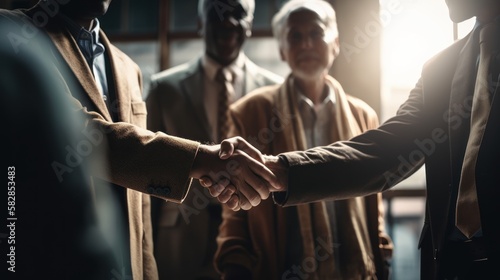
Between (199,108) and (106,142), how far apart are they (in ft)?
3.48

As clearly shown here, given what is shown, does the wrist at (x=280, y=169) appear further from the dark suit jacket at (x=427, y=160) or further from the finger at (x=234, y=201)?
the finger at (x=234, y=201)

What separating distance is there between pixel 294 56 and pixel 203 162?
2.64 feet

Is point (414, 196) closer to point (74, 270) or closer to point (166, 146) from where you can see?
point (166, 146)

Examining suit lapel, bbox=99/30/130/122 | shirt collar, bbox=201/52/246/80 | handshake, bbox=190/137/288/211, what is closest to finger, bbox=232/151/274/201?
handshake, bbox=190/137/288/211

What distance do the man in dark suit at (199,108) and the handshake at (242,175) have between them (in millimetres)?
619

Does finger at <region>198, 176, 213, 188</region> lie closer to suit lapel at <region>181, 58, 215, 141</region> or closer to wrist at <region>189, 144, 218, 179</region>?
wrist at <region>189, 144, 218, 179</region>

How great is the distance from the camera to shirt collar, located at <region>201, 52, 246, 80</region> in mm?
2736

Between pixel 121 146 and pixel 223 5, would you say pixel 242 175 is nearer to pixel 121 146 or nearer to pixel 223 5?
pixel 121 146

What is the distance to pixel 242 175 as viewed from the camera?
1.94 meters

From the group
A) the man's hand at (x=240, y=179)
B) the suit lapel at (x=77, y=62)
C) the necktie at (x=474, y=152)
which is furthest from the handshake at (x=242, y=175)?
the necktie at (x=474, y=152)

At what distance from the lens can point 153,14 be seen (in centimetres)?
332

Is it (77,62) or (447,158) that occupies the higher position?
(77,62)

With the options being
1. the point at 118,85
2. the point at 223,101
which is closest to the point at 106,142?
the point at 118,85

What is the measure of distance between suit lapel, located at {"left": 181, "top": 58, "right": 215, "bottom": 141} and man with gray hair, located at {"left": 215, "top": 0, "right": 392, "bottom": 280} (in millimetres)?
298
